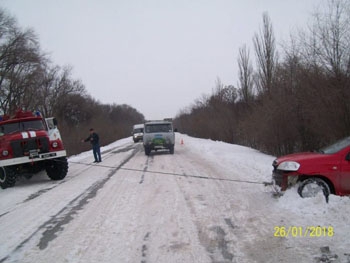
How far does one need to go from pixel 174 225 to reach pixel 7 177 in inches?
339

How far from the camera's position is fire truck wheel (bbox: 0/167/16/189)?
12758mm

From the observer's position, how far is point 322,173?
24.1ft

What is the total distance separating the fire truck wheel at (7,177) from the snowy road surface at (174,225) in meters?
2.29

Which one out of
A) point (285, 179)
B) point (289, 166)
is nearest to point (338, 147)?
point (289, 166)

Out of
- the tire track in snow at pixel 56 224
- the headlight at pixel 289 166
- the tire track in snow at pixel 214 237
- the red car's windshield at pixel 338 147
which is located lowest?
the tire track in snow at pixel 214 237

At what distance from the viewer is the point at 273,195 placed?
851cm

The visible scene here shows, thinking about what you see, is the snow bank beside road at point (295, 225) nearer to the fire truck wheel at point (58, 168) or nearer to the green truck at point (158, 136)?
the fire truck wheel at point (58, 168)

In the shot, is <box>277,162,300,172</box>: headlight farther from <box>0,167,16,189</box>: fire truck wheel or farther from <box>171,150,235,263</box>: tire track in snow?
<box>0,167,16,189</box>: fire truck wheel

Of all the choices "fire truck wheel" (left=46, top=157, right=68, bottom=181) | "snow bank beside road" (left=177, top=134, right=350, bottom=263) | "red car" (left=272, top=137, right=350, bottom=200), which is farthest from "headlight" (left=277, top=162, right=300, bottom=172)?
"fire truck wheel" (left=46, top=157, right=68, bottom=181)

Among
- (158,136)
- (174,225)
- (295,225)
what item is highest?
(158,136)

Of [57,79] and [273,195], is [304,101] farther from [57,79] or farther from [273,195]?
[57,79]

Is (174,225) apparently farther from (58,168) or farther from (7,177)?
(58,168)

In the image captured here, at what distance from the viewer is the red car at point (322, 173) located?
7.25 meters

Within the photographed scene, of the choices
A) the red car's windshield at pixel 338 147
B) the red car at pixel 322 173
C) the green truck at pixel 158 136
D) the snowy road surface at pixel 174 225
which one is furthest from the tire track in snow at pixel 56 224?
the green truck at pixel 158 136
